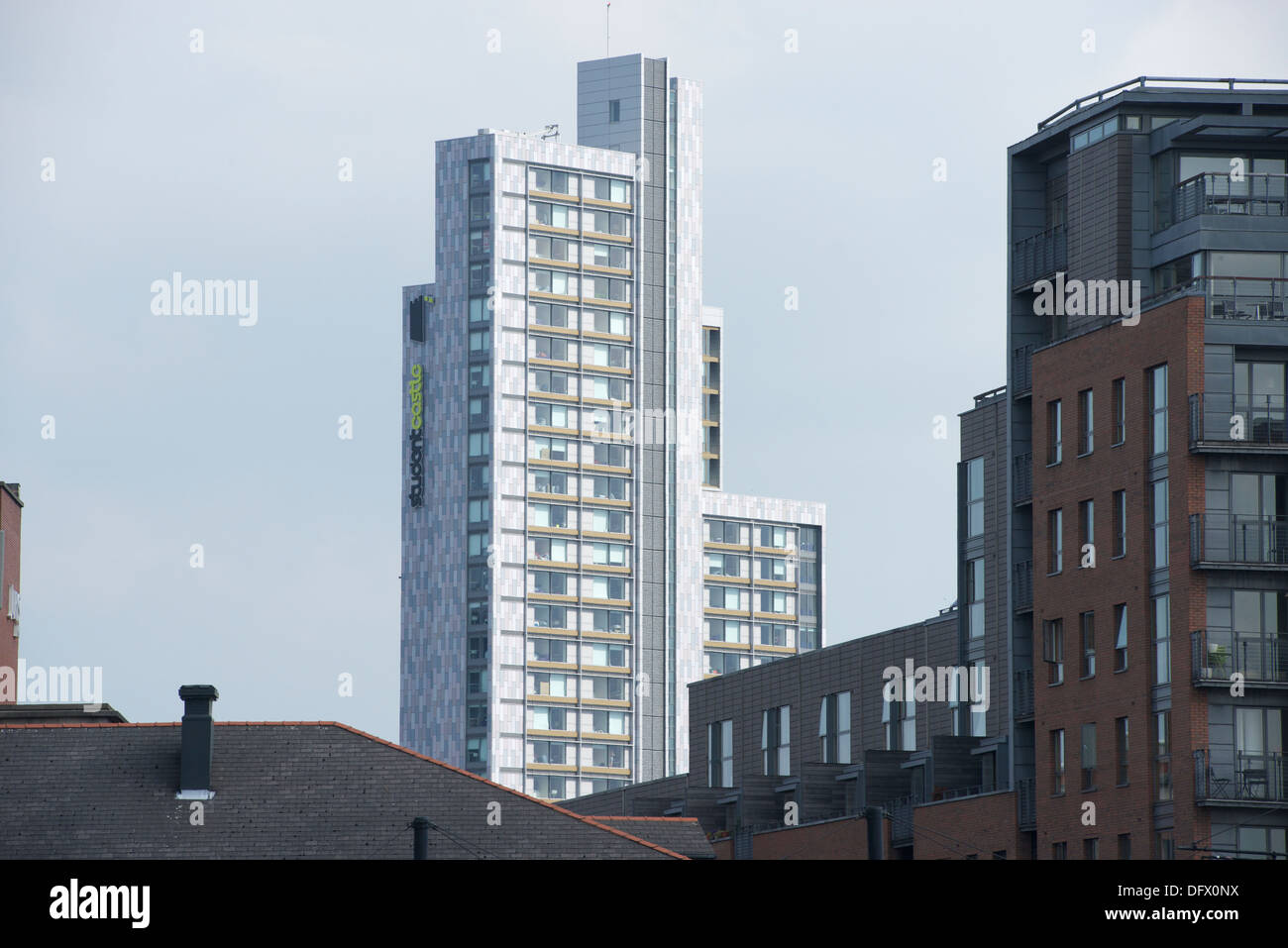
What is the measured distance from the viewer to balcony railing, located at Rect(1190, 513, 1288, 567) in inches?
2522

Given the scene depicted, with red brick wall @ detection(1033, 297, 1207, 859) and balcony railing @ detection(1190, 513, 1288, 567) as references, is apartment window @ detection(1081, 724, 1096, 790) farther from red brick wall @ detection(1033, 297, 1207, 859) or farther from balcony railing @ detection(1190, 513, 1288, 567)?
balcony railing @ detection(1190, 513, 1288, 567)

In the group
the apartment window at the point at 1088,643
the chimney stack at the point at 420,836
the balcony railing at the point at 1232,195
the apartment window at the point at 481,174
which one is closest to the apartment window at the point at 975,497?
the apartment window at the point at 1088,643

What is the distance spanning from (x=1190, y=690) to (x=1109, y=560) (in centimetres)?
568

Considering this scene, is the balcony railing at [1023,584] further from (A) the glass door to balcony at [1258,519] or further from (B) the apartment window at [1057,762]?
(A) the glass door to balcony at [1258,519]

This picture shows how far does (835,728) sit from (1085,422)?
85.1 ft

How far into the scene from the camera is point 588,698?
189750 mm

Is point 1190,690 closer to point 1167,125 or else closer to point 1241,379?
point 1241,379

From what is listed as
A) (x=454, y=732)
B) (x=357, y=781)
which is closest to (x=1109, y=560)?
(x=357, y=781)

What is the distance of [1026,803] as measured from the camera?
71812 mm

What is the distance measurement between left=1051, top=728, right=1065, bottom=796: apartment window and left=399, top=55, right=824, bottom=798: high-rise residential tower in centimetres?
11484

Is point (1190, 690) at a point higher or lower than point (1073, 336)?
lower

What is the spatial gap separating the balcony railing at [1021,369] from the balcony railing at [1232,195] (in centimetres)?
734

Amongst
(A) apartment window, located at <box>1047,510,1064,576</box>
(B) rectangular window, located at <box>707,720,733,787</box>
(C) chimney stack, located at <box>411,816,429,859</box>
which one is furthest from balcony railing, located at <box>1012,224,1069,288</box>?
(C) chimney stack, located at <box>411,816,429,859</box>

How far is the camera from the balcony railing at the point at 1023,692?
243 feet
